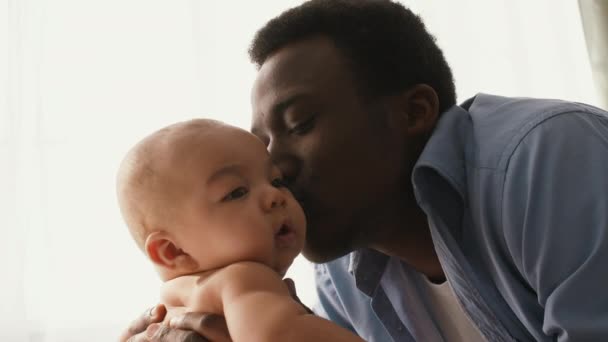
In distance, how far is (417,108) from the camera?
1248 millimetres

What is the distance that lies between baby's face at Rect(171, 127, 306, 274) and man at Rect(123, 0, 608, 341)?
0.11 m

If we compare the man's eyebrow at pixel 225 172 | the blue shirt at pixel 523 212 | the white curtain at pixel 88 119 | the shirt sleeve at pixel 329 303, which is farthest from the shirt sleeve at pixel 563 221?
the white curtain at pixel 88 119

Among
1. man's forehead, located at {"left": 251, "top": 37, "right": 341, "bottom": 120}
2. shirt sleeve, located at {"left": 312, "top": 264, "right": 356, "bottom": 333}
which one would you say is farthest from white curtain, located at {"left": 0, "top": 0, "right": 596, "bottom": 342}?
man's forehead, located at {"left": 251, "top": 37, "right": 341, "bottom": 120}

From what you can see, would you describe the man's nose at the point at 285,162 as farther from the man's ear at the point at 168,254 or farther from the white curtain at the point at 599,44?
the white curtain at the point at 599,44

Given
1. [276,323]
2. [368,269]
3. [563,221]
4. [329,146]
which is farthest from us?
[368,269]

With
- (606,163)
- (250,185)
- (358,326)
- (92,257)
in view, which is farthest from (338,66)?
(92,257)

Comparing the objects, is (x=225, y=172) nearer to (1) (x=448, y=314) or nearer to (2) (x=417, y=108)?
(2) (x=417, y=108)

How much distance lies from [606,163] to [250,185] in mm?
503

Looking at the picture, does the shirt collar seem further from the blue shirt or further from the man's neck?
the blue shirt

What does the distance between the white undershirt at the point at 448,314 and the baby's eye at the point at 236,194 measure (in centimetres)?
54

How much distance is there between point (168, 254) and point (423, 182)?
0.42 m

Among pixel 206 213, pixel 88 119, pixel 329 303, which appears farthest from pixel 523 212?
pixel 88 119

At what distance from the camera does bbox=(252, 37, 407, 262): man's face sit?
3.77 feet

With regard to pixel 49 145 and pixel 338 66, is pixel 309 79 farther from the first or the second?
pixel 49 145
